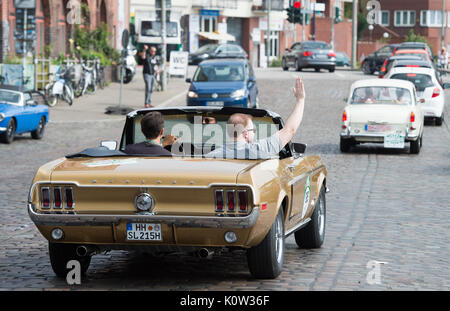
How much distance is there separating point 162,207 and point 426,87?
2180 cm

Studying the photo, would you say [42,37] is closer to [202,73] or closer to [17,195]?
[202,73]

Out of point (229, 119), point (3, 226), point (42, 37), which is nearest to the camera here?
point (229, 119)

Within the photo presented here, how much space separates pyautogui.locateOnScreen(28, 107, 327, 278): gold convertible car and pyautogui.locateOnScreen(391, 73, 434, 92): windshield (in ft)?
68.3

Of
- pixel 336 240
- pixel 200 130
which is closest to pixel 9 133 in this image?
pixel 336 240

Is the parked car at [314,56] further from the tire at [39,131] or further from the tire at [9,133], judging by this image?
the tire at [9,133]

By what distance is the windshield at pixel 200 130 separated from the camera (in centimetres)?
992

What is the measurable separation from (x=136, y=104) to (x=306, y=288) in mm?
28549

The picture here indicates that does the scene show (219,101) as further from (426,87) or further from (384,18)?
(384,18)

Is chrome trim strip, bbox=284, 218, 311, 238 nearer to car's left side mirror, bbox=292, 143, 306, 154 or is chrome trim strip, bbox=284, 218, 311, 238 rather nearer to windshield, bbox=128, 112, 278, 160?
car's left side mirror, bbox=292, 143, 306, 154

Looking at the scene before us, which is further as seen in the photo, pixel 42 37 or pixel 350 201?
pixel 42 37

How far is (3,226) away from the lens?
12.2 metres

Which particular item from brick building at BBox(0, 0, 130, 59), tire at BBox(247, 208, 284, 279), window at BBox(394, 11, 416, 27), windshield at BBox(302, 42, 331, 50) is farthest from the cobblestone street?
window at BBox(394, 11, 416, 27)

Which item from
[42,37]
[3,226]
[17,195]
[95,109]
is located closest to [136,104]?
[95,109]

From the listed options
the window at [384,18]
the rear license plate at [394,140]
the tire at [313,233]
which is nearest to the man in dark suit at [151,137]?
the tire at [313,233]
